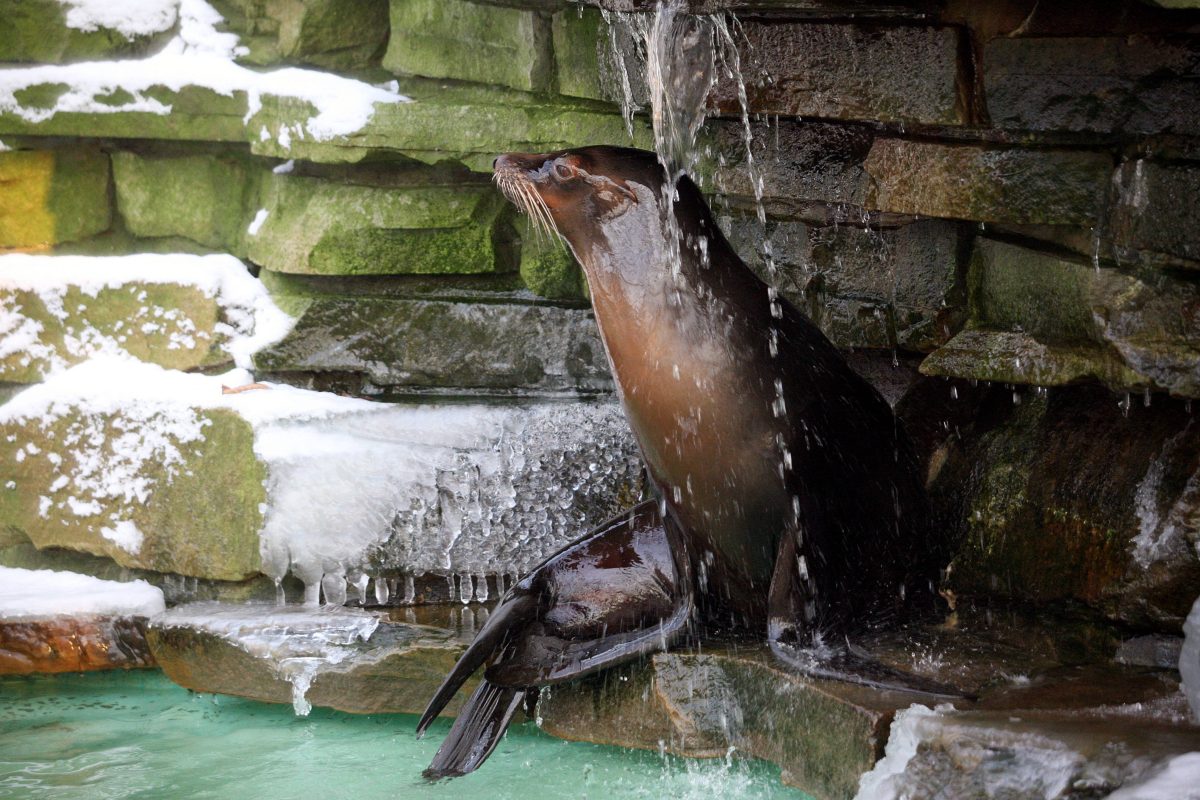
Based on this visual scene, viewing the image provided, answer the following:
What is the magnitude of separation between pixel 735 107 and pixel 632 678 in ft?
5.08

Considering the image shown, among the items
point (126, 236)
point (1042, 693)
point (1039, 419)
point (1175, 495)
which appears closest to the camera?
point (1042, 693)

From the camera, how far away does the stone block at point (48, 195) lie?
4633mm

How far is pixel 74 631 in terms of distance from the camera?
407cm

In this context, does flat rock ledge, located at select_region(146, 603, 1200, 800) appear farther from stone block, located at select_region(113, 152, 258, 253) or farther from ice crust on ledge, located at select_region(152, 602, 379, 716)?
stone block, located at select_region(113, 152, 258, 253)

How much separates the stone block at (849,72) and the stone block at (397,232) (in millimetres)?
1080

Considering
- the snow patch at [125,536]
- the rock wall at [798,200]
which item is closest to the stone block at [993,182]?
the rock wall at [798,200]

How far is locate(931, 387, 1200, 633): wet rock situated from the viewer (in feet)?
10.0

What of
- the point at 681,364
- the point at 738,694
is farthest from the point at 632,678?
the point at 681,364

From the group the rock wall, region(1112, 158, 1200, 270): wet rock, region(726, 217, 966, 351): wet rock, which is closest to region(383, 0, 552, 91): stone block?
the rock wall

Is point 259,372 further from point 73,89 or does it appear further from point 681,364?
point 681,364

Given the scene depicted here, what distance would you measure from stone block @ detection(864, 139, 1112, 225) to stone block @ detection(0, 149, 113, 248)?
2.72 meters

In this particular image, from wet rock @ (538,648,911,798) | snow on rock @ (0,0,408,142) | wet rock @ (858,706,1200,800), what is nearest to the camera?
wet rock @ (858,706,1200,800)

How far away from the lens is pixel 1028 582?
11.2 ft

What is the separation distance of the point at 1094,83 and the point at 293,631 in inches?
99.2
